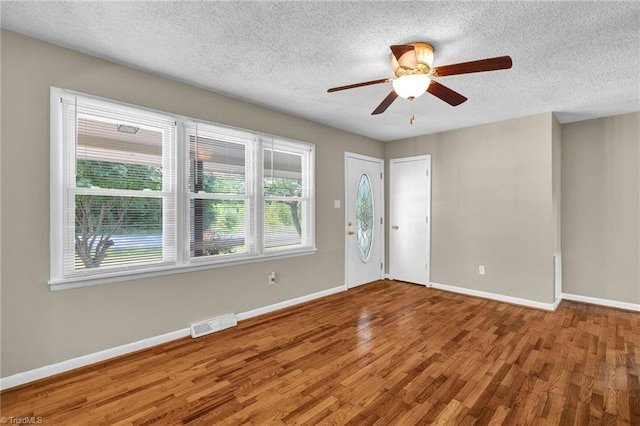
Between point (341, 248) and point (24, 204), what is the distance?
3589 mm

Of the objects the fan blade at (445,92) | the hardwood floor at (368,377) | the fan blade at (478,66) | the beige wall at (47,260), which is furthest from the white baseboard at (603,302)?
the beige wall at (47,260)

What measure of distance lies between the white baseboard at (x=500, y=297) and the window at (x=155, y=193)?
2.57 metres

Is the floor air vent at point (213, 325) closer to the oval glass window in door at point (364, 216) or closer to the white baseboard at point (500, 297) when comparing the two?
the oval glass window in door at point (364, 216)

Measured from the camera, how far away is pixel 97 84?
8.23 ft

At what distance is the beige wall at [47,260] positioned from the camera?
2141 millimetres

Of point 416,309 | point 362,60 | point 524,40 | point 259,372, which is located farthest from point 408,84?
point 416,309

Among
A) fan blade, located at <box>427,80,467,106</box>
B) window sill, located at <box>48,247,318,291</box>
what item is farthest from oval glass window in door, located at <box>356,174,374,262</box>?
fan blade, located at <box>427,80,467,106</box>

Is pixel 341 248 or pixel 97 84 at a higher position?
pixel 97 84

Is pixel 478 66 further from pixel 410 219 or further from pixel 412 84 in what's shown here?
pixel 410 219

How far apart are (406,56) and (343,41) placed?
0.50 m

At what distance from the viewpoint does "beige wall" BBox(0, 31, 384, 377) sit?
2.14m

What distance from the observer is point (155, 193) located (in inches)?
110

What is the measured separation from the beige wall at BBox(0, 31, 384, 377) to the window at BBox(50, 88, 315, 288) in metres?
0.09

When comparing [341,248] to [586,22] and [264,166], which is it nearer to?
[264,166]
